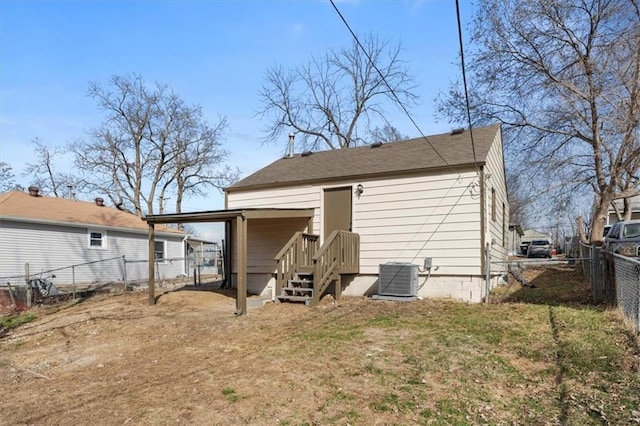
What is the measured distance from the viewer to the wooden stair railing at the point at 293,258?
10305 mm

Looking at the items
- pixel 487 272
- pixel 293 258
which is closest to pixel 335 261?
pixel 293 258

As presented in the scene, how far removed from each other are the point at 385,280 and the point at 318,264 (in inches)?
65.2

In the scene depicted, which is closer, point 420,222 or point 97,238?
point 420,222

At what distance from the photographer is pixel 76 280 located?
18.4 meters

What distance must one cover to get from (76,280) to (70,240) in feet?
5.62

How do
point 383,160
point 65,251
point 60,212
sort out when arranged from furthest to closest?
point 60,212 < point 65,251 < point 383,160

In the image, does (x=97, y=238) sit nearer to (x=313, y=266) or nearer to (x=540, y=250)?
(x=313, y=266)

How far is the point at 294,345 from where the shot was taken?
22.1ft

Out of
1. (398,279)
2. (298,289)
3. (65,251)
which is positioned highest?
(65,251)

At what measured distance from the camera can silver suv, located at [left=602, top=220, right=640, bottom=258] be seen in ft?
28.4

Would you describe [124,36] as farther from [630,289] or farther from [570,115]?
[570,115]

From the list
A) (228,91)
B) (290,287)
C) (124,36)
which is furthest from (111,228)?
(290,287)

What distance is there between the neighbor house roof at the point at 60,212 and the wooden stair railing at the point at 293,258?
10889 millimetres

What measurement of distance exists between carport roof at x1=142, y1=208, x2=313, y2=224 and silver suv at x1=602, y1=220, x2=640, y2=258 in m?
7.20
